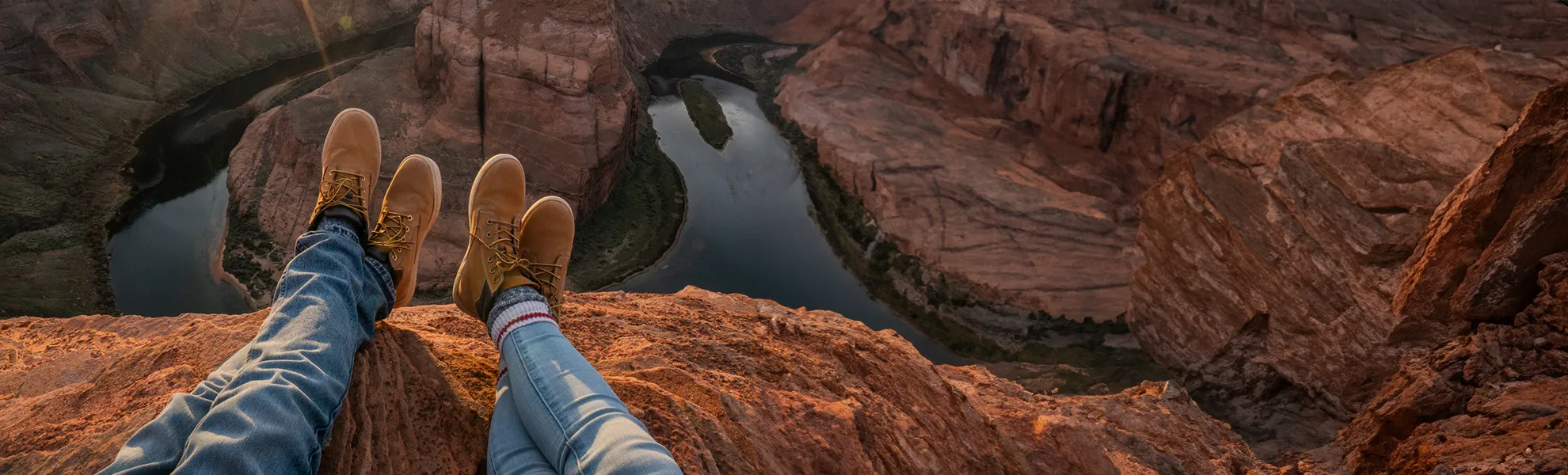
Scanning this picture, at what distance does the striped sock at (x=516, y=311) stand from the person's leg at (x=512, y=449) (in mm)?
639

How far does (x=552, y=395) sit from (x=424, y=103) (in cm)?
2113

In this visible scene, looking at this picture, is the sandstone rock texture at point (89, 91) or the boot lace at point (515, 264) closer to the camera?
the boot lace at point (515, 264)

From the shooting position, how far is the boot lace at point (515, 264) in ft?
15.9

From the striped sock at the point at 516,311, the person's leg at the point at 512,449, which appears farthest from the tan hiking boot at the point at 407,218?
the person's leg at the point at 512,449

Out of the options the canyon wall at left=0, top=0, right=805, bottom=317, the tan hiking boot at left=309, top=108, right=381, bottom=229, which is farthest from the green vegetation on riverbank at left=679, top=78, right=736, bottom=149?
the tan hiking boot at left=309, top=108, right=381, bottom=229

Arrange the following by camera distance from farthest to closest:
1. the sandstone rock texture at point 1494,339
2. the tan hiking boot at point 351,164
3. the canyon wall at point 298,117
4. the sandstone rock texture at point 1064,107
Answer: the sandstone rock texture at point 1064,107
the canyon wall at point 298,117
the tan hiking boot at point 351,164
the sandstone rock texture at point 1494,339

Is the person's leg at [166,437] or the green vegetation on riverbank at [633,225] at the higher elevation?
the person's leg at [166,437]

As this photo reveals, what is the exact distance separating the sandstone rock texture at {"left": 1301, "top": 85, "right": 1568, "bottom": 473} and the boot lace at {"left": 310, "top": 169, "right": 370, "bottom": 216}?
24.4 feet

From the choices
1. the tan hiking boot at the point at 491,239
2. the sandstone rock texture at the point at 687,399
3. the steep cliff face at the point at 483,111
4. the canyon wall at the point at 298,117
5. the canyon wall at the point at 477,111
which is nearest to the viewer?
the sandstone rock texture at the point at 687,399

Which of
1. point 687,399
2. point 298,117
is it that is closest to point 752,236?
point 298,117

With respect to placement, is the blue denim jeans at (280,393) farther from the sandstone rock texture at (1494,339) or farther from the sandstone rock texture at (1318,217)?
the sandstone rock texture at (1318,217)

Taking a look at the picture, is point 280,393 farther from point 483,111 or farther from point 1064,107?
point 1064,107

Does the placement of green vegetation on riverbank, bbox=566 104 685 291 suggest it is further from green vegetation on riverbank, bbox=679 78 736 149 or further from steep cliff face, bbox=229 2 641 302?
green vegetation on riverbank, bbox=679 78 736 149

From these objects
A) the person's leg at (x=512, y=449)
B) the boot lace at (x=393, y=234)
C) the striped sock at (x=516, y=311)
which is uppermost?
the boot lace at (x=393, y=234)
